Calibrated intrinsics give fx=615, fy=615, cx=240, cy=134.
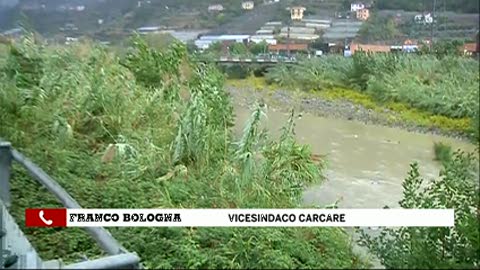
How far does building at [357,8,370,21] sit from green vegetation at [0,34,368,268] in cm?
60

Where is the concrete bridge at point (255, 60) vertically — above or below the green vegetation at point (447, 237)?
above

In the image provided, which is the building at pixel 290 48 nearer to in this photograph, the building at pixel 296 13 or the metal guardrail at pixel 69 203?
the building at pixel 296 13

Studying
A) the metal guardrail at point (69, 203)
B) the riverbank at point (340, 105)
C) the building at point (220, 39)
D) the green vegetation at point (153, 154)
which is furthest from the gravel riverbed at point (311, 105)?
the metal guardrail at point (69, 203)

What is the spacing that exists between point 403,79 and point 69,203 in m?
1.00

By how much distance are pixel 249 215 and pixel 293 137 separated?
A: 1127 mm

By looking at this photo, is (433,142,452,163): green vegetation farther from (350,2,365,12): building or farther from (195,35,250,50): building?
(195,35,250,50): building

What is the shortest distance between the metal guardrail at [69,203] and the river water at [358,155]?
2.62 feet

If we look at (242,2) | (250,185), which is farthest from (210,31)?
(250,185)

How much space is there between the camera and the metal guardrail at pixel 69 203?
124 cm

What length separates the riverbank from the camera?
1.77 m

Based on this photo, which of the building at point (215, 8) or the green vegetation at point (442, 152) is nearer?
the green vegetation at point (442, 152)

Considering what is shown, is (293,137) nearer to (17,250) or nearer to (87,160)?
(87,160)

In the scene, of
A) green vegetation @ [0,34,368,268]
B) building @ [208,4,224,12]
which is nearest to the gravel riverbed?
green vegetation @ [0,34,368,268]

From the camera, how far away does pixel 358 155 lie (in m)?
2.66
